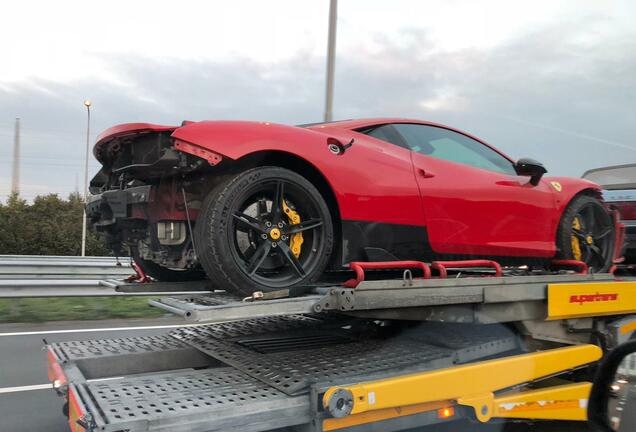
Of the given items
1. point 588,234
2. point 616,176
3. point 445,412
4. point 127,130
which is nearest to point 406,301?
point 445,412

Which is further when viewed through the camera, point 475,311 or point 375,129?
point 375,129

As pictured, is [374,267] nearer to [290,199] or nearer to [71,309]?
[290,199]

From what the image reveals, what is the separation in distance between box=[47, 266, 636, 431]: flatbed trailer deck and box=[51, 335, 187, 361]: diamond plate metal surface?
0.01m

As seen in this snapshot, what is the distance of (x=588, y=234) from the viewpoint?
4879 millimetres

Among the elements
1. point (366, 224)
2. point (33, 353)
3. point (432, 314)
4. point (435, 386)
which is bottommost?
point (33, 353)

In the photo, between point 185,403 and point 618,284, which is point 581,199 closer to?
point 618,284

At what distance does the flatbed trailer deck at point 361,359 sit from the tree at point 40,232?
2827cm

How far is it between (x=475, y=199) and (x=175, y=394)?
8.07 feet

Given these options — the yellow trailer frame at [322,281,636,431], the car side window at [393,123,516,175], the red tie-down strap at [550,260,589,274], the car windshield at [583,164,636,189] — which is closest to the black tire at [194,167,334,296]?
the yellow trailer frame at [322,281,636,431]

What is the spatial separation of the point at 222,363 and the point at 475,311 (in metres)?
1.64

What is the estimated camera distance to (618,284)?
411cm

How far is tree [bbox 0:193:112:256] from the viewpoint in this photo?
30391 millimetres

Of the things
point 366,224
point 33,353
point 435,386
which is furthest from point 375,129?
point 33,353

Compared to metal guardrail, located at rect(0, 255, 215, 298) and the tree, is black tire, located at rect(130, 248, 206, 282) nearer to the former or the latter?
metal guardrail, located at rect(0, 255, 215, 298)
